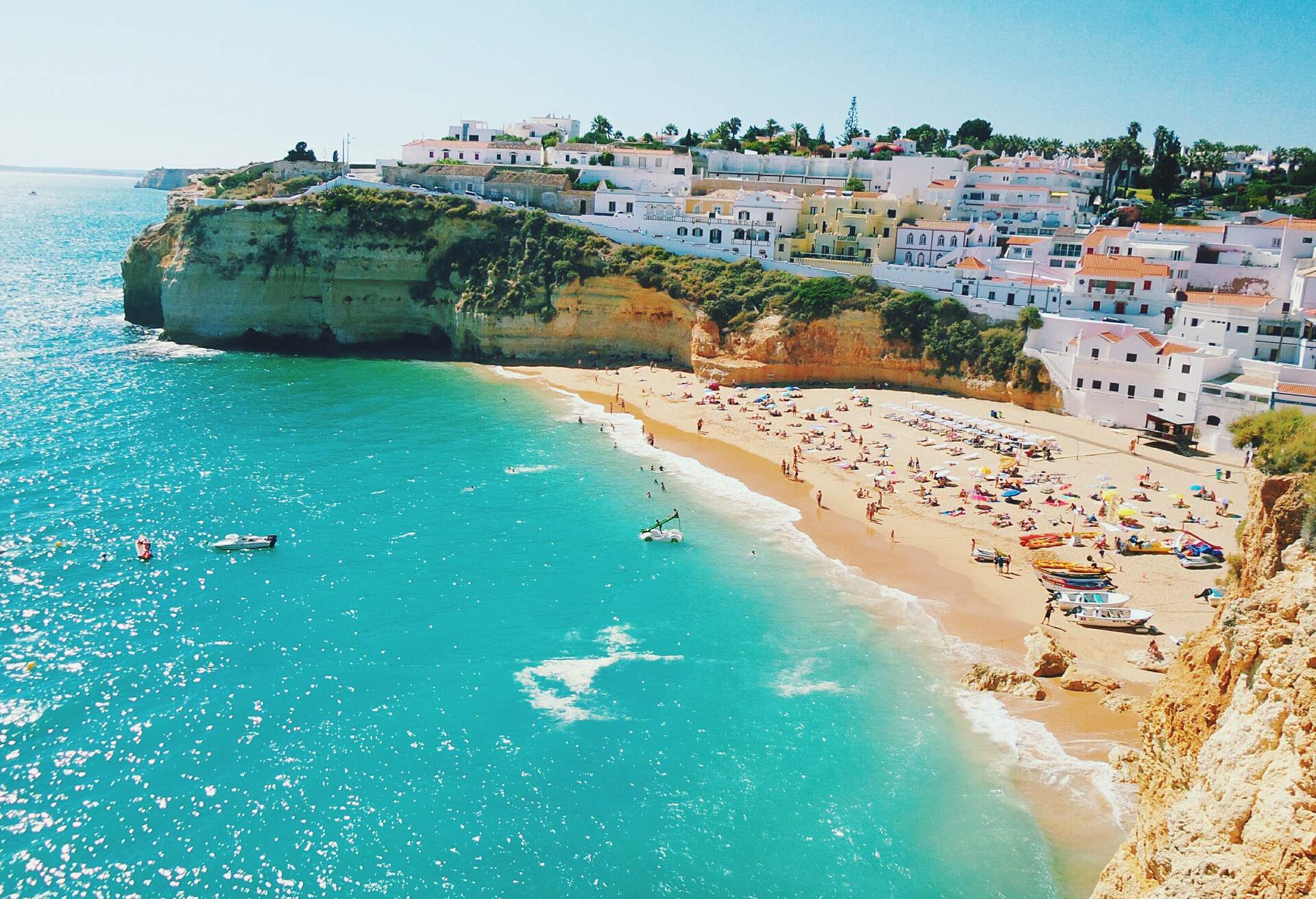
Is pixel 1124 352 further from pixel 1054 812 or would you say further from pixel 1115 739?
pixel 1054 812

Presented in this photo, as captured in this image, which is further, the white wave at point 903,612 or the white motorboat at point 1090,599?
the white motorboat at point 1090,599

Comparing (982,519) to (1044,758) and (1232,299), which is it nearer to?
(1044,758)

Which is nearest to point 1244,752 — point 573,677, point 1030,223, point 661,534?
point 573,677

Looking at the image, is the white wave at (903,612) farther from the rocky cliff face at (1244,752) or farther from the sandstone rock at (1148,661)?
the rocky cliff face at (1244,752)

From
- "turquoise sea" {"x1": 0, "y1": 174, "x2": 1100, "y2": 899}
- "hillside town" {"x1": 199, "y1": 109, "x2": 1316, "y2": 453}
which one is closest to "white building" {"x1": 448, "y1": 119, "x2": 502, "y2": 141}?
"hillside town" {"x1": 199, "y1": 109, "x2": 1316, "y2": 453}

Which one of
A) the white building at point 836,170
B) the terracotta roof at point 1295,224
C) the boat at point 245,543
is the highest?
the white building at point 836,170

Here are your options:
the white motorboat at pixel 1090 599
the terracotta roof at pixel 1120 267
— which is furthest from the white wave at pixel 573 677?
the terracotta roof at pixel 1120 267
